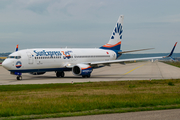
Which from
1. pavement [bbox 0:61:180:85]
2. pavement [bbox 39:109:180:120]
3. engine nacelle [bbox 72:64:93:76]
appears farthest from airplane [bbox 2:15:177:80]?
pavement [bbox 39:109:180:120]

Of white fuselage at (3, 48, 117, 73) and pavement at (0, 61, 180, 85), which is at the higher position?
white fuselage at (3, 48, 117, 73)

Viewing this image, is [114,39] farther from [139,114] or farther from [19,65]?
[139,114]

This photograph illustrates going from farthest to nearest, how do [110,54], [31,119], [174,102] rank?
[110,54] → [174,102] → [31,119]

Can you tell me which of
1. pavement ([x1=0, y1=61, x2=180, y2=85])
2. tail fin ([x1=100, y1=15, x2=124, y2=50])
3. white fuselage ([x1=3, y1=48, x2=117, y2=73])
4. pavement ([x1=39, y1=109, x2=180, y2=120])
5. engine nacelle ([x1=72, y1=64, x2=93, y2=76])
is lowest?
pavement ([x1=0, y1=61, x2=180, y2=85])

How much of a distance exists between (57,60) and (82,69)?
11.9 feet

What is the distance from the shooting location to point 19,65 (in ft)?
105

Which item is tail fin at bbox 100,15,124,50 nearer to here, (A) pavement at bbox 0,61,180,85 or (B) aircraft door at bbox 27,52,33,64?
(A) pavement at bbox 0,61,180,85

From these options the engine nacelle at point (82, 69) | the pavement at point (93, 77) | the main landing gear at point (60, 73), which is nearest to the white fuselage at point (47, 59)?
the engine nacelle at point (82, 69)

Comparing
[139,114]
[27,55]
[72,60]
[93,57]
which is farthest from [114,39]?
[139,114]

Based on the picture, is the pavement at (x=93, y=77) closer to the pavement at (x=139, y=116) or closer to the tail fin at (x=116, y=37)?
the tail fin at (x=116, y=37)

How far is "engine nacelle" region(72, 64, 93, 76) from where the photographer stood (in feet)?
115

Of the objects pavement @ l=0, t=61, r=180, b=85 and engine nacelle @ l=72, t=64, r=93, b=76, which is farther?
engine nacelle @ l=72, t=64, r=93, b=76

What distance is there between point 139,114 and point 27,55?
24097 mm

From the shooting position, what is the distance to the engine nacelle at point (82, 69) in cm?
3497
